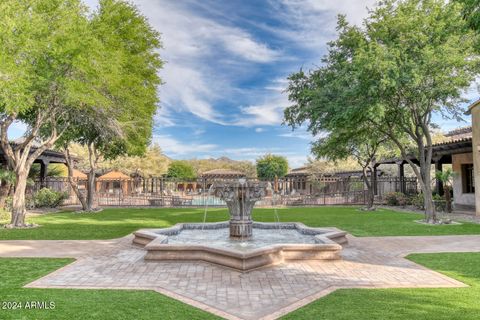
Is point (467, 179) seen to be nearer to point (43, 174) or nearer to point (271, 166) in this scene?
point (43, 174)

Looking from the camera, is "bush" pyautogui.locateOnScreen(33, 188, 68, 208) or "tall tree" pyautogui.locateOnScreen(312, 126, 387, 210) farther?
"bush" pyautogui.locateOnScreen(33, 188, 68, 208)

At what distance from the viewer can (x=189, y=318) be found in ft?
14.5

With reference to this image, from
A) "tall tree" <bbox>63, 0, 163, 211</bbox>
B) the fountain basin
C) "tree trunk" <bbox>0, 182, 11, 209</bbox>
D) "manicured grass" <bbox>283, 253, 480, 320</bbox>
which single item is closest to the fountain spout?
the fountain basin

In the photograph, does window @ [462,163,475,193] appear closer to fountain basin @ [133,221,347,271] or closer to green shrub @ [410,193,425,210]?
green shrub @ [410,193,425,210]

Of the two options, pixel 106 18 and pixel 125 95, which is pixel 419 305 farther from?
pixel 106 18

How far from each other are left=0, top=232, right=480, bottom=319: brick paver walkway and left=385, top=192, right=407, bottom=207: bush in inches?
583

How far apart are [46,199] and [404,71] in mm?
21926

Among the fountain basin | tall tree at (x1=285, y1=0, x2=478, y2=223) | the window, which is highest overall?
tall tree at (x1=285, y1=0, x2=478, y2=223)

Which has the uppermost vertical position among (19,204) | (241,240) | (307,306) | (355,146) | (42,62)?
(42,62)

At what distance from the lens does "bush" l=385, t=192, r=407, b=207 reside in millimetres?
23047

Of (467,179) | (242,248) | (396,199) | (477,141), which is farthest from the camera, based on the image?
(396,199)

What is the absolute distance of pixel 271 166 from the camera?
51.4 metres

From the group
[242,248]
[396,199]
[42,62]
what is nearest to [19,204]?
[42,62]

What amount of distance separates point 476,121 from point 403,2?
7.02 metres
